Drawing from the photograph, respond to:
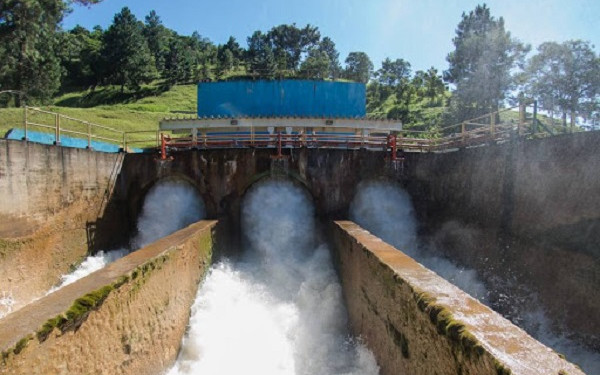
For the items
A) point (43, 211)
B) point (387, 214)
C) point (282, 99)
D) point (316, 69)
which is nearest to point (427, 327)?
point (387, 214)

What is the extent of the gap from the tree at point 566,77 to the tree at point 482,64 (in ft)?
8.41

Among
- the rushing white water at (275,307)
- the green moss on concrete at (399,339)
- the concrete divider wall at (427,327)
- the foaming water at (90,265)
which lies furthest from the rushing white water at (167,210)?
the green moss on concrete at (399,339)

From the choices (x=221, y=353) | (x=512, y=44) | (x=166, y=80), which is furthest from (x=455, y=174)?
(x=166, y=80)

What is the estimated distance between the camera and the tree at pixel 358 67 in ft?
262

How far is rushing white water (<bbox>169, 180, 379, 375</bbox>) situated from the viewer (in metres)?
7.50

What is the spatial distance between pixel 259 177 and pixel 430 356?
9.95m

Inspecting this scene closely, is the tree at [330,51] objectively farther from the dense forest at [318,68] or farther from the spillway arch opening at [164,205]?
the spillway arch opening at [164,205]

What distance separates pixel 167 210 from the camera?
14.0m

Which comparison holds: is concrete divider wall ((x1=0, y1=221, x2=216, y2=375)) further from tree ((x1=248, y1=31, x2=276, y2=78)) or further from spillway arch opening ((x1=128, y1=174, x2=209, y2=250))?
tree ((x1=248, y1=31, x2=276, y2=78))

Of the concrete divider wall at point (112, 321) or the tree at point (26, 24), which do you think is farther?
the tree at point (26, 24)

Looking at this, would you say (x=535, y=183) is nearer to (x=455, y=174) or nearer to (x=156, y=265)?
(x=455, y=174)

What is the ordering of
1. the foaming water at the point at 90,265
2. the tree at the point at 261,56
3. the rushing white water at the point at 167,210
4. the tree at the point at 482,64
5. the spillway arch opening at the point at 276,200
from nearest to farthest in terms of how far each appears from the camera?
the foaming water at the point at 90,265 < the spillway arch opening at the point at 276,200 < the rushing white water at the point at 167,210 < the tree at the point at 482,64 < the tree at the point at 261,56

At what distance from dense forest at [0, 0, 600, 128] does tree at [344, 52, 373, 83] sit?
19cm

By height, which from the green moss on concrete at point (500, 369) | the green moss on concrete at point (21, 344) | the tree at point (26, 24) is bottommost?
the green moss on concrete at point (21, 344)
